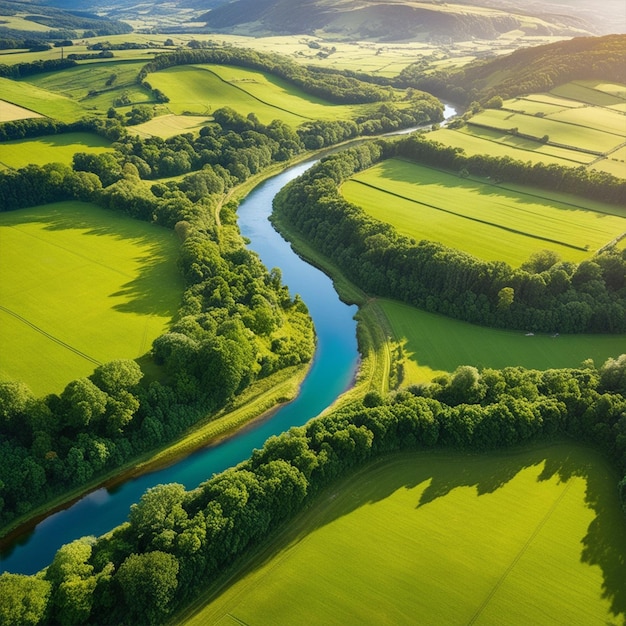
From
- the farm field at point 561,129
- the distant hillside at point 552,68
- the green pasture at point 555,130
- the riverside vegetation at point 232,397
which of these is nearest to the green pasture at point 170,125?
the riverside vegetation at point 232,397

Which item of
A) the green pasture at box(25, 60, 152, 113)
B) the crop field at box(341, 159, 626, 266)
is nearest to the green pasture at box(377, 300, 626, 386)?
the crop field at box(341, 159, 626, 266)

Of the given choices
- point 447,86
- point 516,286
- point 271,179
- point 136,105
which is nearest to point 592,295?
point 516,286

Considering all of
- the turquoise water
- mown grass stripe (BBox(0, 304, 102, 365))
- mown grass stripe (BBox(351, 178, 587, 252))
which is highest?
mown grass stripe (BBox(351, 178, 587, 252))

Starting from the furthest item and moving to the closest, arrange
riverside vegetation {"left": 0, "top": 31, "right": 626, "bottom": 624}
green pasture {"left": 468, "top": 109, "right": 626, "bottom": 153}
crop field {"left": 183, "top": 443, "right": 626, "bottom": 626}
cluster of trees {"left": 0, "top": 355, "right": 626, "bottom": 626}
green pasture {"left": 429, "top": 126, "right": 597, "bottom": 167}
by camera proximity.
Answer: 1. green pasture {"left": 468, "top": 109, "right": 626, "bottom": 153}
2. green pasture {"left": 429, "top": 126, "right": 597, "bottom": 167}
3. riverside vegetation {"left": 0, "top": 31, "right": 626, "bottom": 624}
4. crop field {"left": 183, "top": 443, "right": 626, "bottom": 626}
5. cluster of trees {"left": 0, "top": 355, "right": 626, "bottom": 626}

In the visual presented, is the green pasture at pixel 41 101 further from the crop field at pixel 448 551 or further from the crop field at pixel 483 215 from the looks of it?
the crop field at pixel 448 551

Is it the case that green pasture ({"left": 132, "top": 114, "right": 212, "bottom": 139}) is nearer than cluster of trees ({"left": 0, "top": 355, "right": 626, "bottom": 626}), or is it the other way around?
cluster of trees ({"left": 0, "top": 355, "right": 626, "bottom": 626})

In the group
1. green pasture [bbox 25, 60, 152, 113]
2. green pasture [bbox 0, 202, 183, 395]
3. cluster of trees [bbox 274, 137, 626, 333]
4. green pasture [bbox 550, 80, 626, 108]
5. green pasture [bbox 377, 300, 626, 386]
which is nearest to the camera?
green pasture [bbox 0, 202, 183, 395]

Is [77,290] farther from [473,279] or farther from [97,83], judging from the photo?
[97,83]

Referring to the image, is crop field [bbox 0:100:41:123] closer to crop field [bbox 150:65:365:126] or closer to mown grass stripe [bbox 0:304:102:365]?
crop field [bbox 150:65:365:126]
